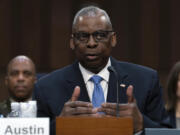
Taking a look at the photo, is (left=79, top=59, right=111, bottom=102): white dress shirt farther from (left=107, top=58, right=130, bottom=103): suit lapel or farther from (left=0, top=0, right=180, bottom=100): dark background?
(left=0, top=0, right=180, bottom=100): dark background

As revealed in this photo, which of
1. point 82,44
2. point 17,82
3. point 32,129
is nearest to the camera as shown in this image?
point 32,129

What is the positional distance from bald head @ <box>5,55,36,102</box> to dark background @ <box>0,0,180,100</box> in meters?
1.46

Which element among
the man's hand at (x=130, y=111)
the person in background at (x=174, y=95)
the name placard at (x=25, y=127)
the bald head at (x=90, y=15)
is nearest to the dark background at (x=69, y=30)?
the person in background at (x=174, y=95)

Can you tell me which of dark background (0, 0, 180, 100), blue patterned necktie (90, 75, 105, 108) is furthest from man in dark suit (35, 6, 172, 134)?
dark background (0, 0, 180, 100)

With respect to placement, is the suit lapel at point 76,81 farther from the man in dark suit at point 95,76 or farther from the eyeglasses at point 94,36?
the eyeglasses at point 94,36

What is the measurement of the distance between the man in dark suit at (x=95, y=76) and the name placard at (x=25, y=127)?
15.6 inches

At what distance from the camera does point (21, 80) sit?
4020mm

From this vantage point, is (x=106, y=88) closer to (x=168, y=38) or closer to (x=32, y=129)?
(x=32, y=129)

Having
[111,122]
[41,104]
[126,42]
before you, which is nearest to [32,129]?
[111,122]

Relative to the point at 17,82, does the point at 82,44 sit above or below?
above

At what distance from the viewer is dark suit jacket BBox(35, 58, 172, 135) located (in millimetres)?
2568

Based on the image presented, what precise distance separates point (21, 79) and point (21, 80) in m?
0.01

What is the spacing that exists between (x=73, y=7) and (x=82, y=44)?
3.18 meters

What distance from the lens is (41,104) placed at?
259 cm
